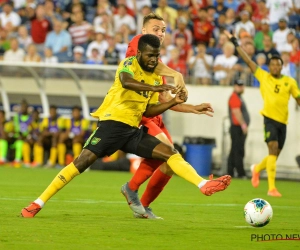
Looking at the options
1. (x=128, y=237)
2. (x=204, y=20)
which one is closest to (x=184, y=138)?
(x=204, y=20)

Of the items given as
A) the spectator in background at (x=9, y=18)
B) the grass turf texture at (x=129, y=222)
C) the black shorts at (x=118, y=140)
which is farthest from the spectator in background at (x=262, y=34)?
the black shorts at (x=118, y=140)

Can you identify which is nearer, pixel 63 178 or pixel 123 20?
pixel 63 178

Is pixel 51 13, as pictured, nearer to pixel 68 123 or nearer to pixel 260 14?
pixel 68 123

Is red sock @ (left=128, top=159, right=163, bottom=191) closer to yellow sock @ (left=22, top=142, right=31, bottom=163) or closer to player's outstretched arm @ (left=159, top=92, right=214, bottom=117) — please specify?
player's outstretched arm @ (left=159, top=92, right=214, bottom=117)

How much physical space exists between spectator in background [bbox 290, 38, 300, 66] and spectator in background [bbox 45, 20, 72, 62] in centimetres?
660

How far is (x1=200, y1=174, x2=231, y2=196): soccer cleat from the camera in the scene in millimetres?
8375

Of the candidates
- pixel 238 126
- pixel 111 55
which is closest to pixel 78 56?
pixel 111 55

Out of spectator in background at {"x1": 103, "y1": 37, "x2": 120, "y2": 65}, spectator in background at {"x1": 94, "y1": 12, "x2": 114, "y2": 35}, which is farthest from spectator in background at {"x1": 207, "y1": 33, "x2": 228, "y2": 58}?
spectator in background at {"x1": 94, "y1": 12, "x2": 114, "y2": 35}

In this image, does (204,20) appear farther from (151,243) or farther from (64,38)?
(151,243)

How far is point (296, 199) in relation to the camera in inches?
552

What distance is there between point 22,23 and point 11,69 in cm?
322

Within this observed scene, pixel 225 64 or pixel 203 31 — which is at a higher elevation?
A: pixel 203 31

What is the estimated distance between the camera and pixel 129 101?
9.20 m

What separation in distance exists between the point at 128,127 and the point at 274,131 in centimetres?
607
